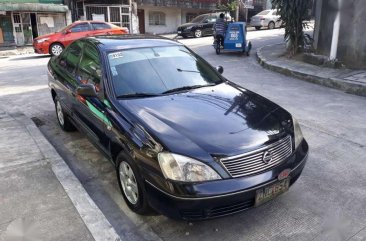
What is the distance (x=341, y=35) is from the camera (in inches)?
376

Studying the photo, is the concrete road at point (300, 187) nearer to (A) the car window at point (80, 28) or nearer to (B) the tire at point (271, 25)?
(A) the car window at point (80, 28)

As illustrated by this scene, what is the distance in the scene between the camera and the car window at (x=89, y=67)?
4.08 metres

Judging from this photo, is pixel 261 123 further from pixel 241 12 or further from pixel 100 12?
pixel 241 12

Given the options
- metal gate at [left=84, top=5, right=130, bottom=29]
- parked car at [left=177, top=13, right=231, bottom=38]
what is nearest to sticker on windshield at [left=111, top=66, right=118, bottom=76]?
parked car at [left=177, top=13, right=231, bottom=38]

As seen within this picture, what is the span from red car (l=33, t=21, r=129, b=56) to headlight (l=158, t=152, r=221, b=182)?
13106 mm

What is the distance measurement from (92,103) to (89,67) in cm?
61

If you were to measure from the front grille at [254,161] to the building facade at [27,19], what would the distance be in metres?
20.3

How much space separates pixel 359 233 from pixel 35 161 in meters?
3.70

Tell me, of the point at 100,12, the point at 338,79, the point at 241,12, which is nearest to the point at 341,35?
the point at 338,79

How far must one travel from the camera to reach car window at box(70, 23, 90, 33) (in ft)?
51.0

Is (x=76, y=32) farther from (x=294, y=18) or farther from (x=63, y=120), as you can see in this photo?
(x=63, y=120)

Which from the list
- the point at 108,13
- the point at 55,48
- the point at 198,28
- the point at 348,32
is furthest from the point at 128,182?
the point at 108,13

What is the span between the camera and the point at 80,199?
354 cm

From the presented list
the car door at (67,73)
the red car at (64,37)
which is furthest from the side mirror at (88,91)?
the red car at (64,37)
